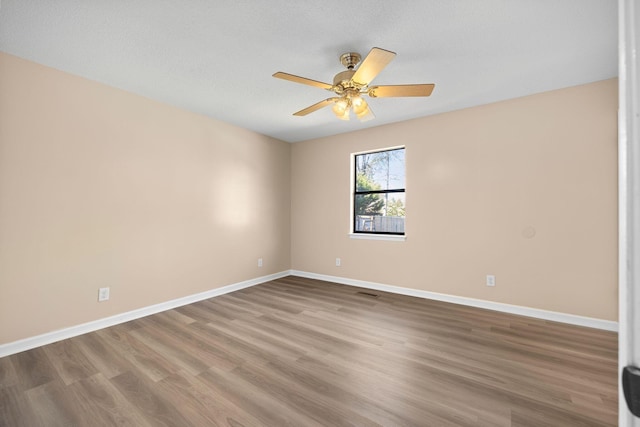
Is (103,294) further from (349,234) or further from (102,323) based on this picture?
(349,234)

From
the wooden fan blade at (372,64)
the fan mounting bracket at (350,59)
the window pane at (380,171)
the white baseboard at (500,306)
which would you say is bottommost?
the white baseboard at (500,306)

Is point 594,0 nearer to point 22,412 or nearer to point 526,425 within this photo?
point 526,425

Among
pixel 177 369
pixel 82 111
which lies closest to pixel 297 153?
pixel 82 111

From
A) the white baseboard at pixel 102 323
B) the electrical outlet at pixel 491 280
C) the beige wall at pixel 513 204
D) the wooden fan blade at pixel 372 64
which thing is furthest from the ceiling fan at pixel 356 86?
the white baseboard at pixel 102 323

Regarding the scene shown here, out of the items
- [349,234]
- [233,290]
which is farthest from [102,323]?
[349,234]

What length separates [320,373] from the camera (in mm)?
2018

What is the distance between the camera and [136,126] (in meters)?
3.08

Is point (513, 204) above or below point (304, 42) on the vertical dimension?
below

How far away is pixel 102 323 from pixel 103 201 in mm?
1205

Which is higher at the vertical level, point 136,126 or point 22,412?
point 136,126

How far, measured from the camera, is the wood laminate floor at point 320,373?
1.62 meters

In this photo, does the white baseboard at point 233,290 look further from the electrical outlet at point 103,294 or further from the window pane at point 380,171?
the window pane at point 380,171

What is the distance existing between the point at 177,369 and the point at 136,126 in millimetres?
2511

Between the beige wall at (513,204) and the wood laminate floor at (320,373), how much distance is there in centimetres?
49
